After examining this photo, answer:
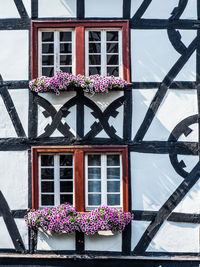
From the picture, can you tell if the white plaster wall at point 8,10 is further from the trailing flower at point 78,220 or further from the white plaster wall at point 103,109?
the trailing flower at point 78,220

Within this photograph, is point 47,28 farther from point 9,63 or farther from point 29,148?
point 29,148

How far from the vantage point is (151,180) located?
856 cm

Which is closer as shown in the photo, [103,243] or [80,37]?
[103,243]

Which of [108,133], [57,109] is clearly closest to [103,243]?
[108,133]

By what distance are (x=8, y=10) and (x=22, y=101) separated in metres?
1.85

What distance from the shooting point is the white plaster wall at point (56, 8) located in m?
8.82

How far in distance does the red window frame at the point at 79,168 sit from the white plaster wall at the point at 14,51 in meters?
1.67

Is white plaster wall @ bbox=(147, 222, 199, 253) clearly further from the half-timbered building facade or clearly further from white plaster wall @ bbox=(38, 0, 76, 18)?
white plaster wall @ bbox=(38, 0, 76, 18)

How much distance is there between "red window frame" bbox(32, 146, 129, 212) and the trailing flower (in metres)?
0.23

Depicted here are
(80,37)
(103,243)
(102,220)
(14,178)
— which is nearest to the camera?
(102,220)

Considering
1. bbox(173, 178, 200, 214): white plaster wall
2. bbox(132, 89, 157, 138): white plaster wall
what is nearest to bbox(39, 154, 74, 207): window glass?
bbox(132, 89, 157, 138): white plaster wall

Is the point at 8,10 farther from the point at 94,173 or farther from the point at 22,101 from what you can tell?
the point at 94,173

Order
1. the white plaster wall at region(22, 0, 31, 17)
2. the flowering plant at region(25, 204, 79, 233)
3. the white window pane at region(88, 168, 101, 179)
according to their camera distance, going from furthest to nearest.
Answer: the white plaster wall at region(22, 0, 31, 17) → the white window pane at region(88, 168, 101, 179) → the flowering plant at region(25, 204, 79, 233)

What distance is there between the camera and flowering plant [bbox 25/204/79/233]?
324 inches
